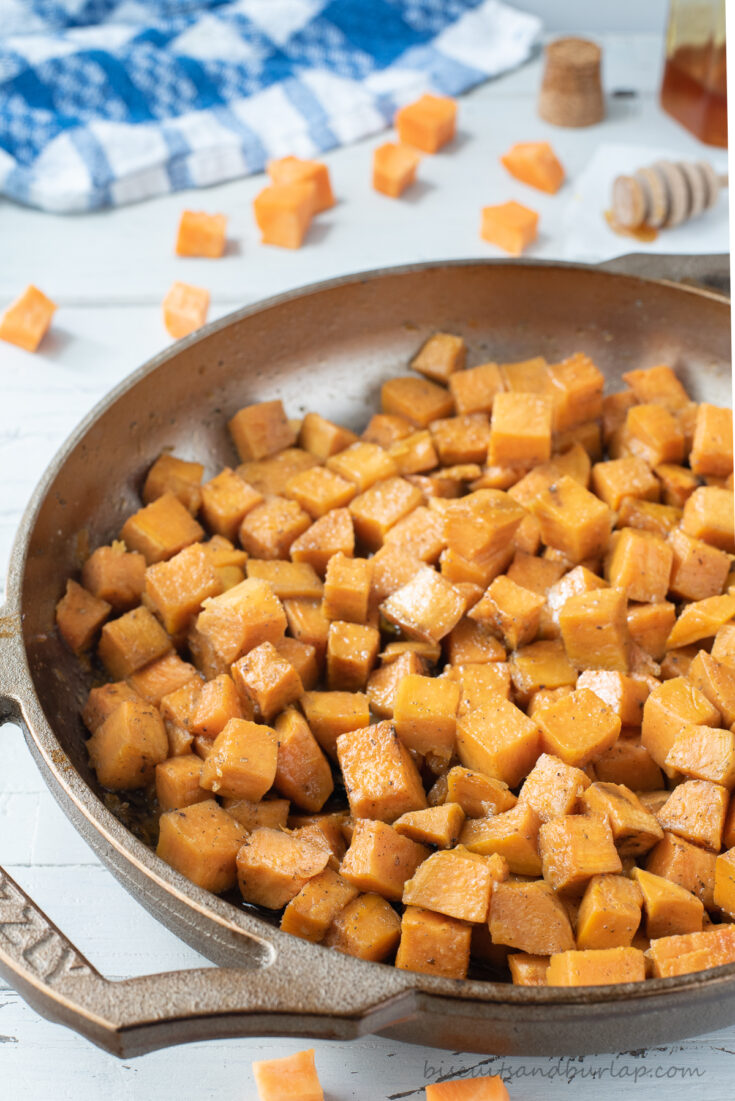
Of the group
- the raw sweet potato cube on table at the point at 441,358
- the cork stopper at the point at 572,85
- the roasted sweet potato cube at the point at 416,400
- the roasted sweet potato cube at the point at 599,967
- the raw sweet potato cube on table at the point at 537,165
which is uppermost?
the cork stopper at the point at 572,85

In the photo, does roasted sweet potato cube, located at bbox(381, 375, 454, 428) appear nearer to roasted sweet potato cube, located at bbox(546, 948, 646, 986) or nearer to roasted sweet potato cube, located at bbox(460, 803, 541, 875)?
roasted sweet potato cube, located at bbox(460, 803, 541, 875)

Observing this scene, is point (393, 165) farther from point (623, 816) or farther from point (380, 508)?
point (623, 816)

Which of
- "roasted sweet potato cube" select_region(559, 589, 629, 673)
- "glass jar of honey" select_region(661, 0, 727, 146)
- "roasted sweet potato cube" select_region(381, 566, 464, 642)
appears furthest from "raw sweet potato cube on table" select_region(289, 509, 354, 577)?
"glass jar of honey" select_region(661, 0, 727, 146)

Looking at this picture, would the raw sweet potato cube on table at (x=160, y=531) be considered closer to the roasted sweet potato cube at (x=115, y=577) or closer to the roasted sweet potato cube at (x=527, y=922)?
the roasted sweet potato cube at (x=115, y=577)

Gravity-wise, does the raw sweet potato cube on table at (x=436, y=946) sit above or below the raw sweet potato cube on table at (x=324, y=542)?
below

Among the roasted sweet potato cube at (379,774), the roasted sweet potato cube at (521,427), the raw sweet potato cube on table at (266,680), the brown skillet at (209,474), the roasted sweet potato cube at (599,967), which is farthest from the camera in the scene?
the roasted sweet potato cube at (521,427)

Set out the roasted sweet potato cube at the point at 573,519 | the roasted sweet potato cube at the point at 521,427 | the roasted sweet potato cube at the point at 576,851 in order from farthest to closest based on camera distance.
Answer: the roasted sweet potato cube at the point at 521,427 < the roasted sweet potato cube at the point at 573,519 < the roasted sweet potato cube at the point at 576,851

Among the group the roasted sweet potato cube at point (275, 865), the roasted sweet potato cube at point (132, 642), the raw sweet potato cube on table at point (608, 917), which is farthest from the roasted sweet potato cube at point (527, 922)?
the roasted sweet potato cube at point (132, 642)

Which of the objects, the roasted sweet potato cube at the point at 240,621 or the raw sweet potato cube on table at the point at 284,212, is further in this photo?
the raw sweet potato cube on table at the point at 284,212
